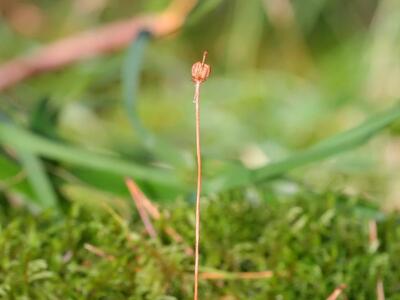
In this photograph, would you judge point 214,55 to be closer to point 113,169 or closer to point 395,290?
point 113,169

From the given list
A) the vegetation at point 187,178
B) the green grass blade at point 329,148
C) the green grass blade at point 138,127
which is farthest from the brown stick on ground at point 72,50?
the green grass blade at point 329,148

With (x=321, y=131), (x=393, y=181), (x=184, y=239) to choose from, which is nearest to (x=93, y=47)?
(x=321, y=131)

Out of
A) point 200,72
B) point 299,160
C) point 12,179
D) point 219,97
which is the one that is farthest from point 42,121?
point 219,97

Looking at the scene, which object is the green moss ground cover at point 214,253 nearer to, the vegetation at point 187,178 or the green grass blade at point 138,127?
the vegetation at point 187,178

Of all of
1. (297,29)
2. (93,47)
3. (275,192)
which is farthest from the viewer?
(297,29)

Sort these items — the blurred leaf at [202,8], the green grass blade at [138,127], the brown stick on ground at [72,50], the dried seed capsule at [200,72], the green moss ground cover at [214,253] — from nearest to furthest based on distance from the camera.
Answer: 1. the dried seed capsule at [200,72]
2. the green moss ground cover at [214,253]
3. the green grass blade at [138,127]
4. the blurred leaf at [202,8]
5. the brown stick on ground at [72,50]

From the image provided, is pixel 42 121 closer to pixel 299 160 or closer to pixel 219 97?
pixel 299 160
